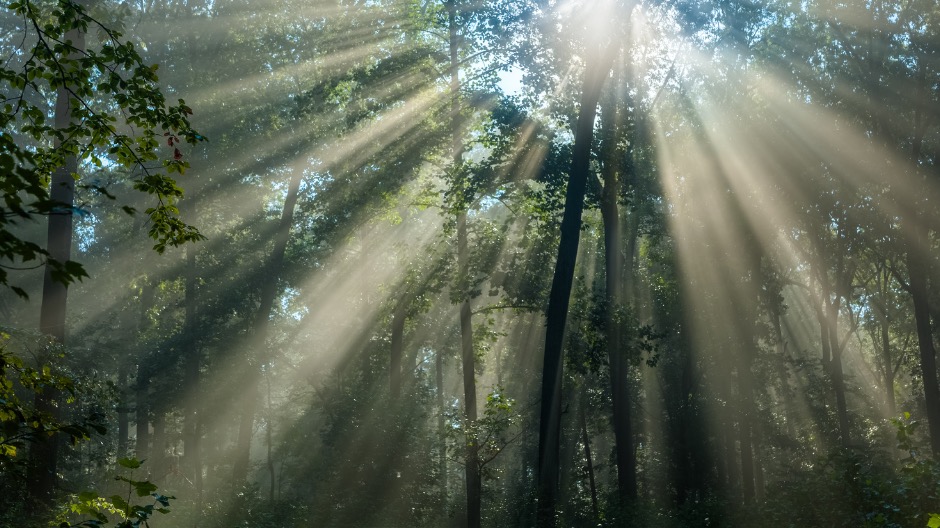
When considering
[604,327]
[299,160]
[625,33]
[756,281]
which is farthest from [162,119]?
[756,281]

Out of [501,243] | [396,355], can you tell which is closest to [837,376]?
[501,243]

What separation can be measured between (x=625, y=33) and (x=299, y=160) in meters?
13.3

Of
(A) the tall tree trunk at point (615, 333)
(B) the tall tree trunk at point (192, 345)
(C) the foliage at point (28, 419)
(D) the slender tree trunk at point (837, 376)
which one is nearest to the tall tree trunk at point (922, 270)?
(D) the slender tree trunk at point (837, 376)

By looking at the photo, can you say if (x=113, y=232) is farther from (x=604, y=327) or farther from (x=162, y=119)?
(x=162, y=119)

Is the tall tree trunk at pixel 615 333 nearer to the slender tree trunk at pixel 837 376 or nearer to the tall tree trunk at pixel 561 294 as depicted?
the tall tree trunk at pixel 561 294

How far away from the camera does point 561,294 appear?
675 inches

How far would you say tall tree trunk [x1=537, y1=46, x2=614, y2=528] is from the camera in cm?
1672

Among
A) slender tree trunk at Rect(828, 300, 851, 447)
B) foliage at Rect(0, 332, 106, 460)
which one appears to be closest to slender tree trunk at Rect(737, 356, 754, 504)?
slender tree trunk at Rect(828, 300, 851, 447)

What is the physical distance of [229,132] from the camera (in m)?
28.4

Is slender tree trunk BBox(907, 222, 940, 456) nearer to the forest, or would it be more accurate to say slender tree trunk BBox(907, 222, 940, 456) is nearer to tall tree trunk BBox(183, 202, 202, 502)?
the forest

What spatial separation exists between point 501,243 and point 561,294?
6.45 metres

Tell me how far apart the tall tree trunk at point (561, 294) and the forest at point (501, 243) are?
0.07 metres

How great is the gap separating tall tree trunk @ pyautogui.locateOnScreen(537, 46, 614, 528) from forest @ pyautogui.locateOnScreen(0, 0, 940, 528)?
74mm

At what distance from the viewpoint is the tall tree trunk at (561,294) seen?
54.9ft
